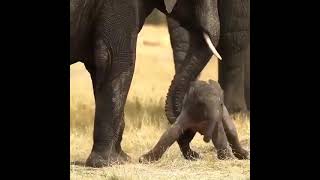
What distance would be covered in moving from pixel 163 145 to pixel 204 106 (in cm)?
52

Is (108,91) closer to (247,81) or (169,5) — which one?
(169,5)

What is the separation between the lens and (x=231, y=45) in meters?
12.1

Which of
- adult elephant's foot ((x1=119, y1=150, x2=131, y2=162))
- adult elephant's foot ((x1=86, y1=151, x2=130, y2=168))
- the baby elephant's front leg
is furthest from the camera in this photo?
adult elephant's foot ((x1=119, y1=150, x2=131, y2=162))

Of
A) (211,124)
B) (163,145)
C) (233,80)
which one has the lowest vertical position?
(163,145)

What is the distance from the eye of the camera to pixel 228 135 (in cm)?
972

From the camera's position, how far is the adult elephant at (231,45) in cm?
1172

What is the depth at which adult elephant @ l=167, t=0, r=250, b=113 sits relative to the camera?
38.4ft

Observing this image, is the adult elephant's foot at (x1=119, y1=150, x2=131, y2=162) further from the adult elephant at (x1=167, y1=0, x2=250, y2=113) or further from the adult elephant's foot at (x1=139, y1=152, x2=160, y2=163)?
the adult elephant at (x1=167, y1=0, x2=250, y2=113)


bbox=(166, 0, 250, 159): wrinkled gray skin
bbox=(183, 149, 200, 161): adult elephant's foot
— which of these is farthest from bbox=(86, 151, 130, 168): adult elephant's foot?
bbox=(166, 0, 250, 159): wrinkled gray skin

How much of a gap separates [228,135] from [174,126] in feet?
1.97

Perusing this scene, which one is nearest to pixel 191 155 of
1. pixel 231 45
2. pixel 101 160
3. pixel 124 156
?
pixel 124 156

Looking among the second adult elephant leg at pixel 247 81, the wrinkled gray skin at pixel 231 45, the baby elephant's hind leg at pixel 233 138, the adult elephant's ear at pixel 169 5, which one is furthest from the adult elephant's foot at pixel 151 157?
the second adult elephant leg at pixel 247 81
